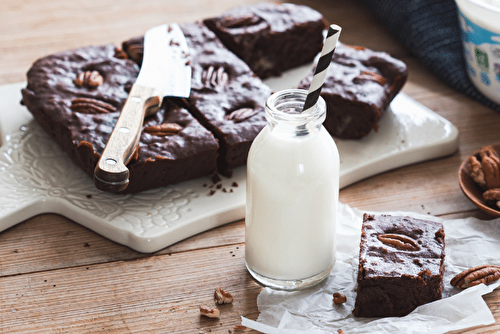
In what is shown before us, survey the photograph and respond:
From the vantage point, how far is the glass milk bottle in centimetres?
119

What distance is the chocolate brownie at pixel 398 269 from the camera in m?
1.20

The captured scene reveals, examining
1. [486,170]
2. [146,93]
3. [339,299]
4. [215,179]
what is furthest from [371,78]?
[339,299]

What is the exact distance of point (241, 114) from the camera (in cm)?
172

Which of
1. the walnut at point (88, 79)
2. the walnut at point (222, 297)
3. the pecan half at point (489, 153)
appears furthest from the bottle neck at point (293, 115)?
the walnut at point (88, 79)

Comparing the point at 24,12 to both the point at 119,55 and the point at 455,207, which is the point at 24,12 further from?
the point at 455,207

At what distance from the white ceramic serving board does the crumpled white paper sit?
1.02 feet

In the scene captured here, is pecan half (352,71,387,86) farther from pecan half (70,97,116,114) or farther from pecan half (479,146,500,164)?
pecan half (70,97,116,114)

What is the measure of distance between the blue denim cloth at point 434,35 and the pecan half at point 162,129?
110 cm

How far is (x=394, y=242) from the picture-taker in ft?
4.18

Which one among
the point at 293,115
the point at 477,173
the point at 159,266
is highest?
the point at 293,115

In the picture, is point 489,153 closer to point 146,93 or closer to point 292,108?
point 292,108

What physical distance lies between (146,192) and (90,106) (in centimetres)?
31

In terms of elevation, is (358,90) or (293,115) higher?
(293,115)

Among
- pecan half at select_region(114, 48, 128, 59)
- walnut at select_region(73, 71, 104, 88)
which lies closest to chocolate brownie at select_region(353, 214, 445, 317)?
walnut at select_region(73, 71, 104, 88)
